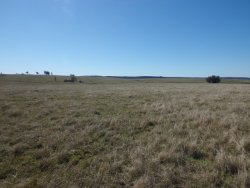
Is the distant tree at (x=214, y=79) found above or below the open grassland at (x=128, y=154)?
above

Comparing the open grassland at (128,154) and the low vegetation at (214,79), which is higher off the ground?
the low vegetation at (214,79)

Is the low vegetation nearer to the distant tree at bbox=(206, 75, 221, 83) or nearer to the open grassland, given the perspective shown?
the distant tree at bbox=(206, 75, 221, 83)

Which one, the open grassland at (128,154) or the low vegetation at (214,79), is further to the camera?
the low vegetation at (214,79)

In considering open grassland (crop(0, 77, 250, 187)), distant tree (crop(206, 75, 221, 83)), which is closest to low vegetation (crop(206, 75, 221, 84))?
distant tree (crop(206, 75, 221, 83))

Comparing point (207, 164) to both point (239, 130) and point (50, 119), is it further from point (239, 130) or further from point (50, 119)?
point (50, 119)

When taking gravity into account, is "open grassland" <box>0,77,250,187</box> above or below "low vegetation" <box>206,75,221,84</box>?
below

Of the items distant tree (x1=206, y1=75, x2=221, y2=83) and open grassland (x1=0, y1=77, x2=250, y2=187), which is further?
distant tree (x1=206, y1=75, x2=221, y2=83)

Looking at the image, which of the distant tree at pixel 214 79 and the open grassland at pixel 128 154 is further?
the distant tree at pixel 214 79

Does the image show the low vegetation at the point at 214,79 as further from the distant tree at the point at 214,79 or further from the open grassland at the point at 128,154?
the open grassland at the point at 128,154

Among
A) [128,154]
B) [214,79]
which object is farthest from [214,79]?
[128,154]

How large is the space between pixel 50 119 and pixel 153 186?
764 centimetres

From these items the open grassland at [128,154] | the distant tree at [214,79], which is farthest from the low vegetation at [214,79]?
the open grassland at [128,154]

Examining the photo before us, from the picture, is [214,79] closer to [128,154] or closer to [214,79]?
[214,79]

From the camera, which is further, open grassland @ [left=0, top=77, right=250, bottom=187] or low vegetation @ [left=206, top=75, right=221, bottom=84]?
low vegetation @ [left=206, top=75, right=221, bottom=84]
